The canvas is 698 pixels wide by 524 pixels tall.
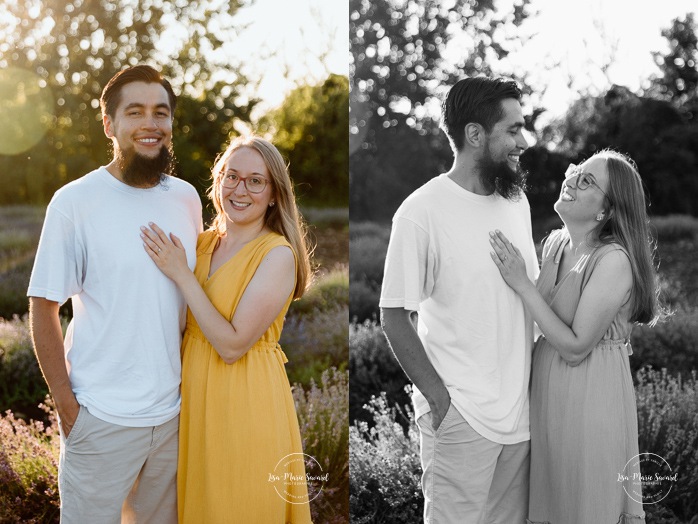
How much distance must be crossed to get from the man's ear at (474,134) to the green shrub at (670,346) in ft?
6.07

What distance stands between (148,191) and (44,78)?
1.33m

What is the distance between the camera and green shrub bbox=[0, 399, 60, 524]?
3490 millimetres

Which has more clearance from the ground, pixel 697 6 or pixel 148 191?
pixel 697 6

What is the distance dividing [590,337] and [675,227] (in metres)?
1.81

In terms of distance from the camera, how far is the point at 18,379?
3613 mm

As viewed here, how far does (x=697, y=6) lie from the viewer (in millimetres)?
4062

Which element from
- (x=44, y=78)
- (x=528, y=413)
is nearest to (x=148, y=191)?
(x=44, y=78)

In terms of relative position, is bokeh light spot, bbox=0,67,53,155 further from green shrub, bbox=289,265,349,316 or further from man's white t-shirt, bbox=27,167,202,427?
green shrub, bbox=289,265,349,316

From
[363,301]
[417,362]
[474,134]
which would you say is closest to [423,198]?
[474,134]

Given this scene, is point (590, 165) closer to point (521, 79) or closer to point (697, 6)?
point (521, 79)

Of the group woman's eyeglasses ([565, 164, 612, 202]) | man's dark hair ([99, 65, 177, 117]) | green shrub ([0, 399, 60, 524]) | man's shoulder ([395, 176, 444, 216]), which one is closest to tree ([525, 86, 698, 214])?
woman's eyeglasses ([565, 164, 612, 202])

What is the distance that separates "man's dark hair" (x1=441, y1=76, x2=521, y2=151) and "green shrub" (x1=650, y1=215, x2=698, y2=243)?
1726mm

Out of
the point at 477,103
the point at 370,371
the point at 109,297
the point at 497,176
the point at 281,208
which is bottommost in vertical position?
the point at 370,371

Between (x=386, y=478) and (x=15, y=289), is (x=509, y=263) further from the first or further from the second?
(x=15, y=289)
